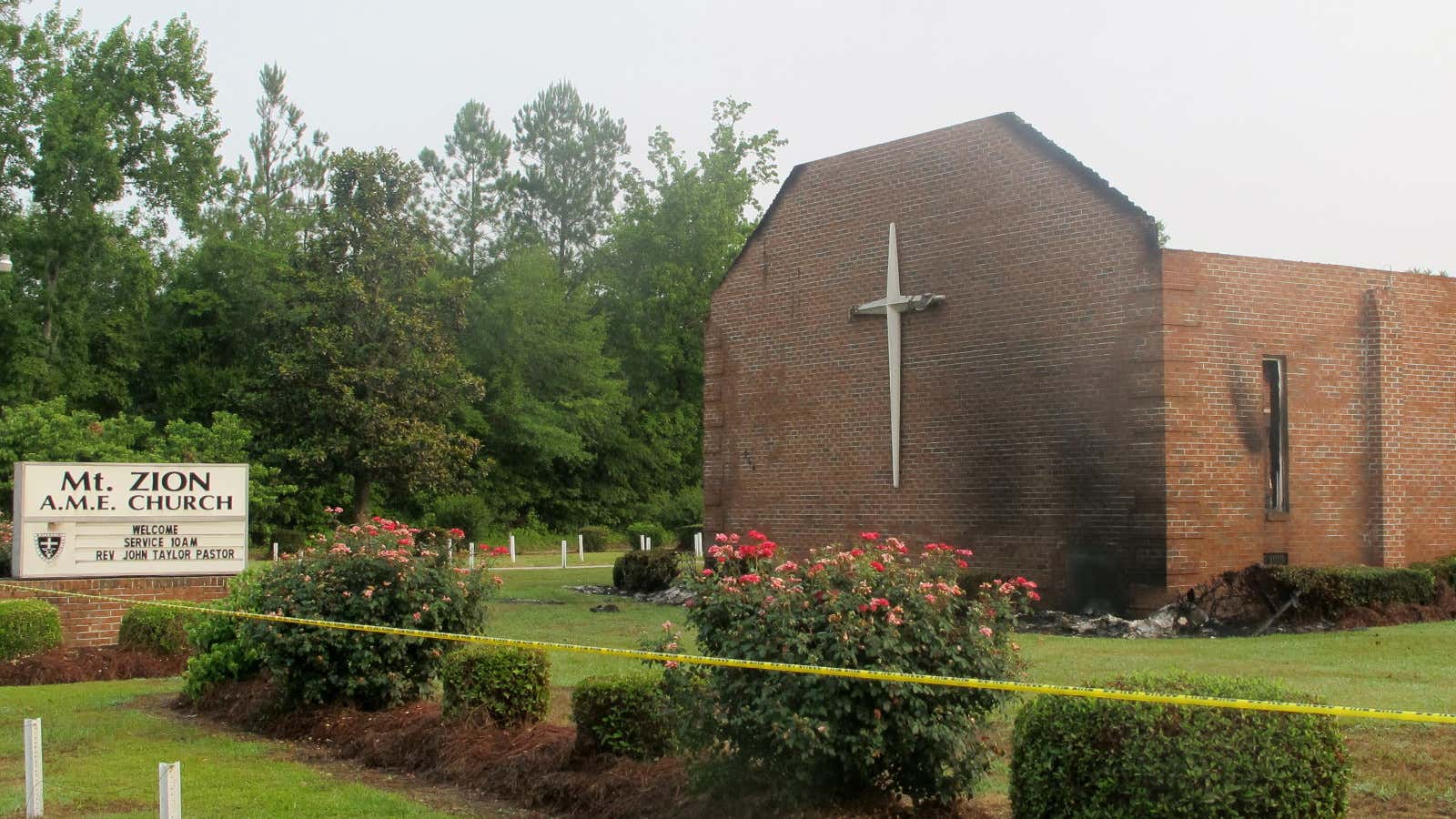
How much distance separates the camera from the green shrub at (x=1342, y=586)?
17.7m

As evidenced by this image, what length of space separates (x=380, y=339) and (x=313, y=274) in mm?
2802

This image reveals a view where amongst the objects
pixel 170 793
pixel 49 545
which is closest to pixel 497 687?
pixel 170 793

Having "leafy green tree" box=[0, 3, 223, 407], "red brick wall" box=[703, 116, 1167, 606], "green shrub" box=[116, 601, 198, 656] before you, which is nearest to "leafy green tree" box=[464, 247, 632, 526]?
"leafy green tree" box=[0, 3, 223, 407]

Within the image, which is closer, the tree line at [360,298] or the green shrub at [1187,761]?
the green shrub at [1187,761]

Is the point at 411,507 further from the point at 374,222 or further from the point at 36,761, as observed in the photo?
the point at 36,761

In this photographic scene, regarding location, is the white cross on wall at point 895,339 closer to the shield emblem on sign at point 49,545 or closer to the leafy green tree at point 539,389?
the shield emblem on sign at point 49,545

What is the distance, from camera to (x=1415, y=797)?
26.1 ft

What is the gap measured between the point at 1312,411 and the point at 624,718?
553 inches

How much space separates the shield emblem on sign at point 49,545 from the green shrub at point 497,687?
29.4ft

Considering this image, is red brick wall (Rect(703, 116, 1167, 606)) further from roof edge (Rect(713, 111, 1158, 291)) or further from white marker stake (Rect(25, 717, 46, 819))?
white marker stake (Rect(25, 717, 46, 819))

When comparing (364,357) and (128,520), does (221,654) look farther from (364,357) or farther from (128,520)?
(364,357)

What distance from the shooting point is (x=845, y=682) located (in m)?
6.72

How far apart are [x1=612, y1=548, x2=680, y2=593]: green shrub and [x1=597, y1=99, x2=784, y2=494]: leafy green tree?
114ft

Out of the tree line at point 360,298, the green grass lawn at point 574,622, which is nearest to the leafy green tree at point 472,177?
the tree line at point 360,298
